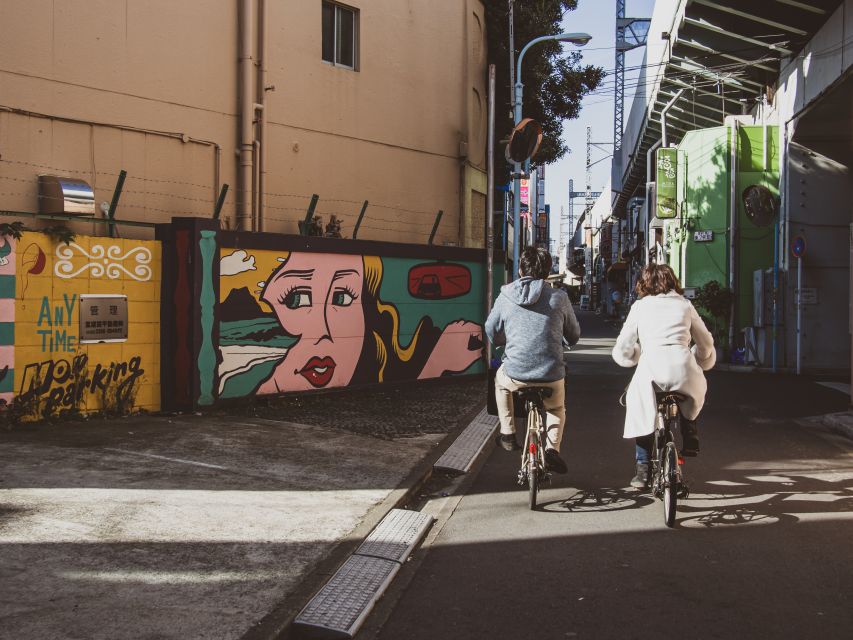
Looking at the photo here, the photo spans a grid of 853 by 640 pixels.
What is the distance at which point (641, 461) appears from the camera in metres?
6.84

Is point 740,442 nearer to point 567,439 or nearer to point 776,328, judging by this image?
point 567,439

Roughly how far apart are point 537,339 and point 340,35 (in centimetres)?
1122

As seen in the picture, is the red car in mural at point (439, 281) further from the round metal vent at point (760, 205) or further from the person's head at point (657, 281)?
the round metal vent at point (760, 205)

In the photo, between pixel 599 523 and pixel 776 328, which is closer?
pixel 599 523

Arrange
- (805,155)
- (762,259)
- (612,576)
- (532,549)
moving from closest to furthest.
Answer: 1. (612,576)
2. (532,549)
3. (805,155)
4. (762,259)

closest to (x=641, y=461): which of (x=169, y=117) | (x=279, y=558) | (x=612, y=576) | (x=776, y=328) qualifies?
(x=612, y=576)

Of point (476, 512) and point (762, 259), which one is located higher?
point (762, 259)

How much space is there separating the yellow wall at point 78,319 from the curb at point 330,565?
4.11 meters

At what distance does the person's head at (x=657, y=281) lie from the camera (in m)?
6.59

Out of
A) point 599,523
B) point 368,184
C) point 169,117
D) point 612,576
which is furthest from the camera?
point 368,184

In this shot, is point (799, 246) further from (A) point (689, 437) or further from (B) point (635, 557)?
(B) point (635, 557)

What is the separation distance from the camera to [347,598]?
4.65 meters

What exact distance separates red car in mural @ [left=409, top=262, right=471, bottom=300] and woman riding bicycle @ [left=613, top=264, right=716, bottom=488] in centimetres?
880

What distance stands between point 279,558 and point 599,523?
7.67ft
